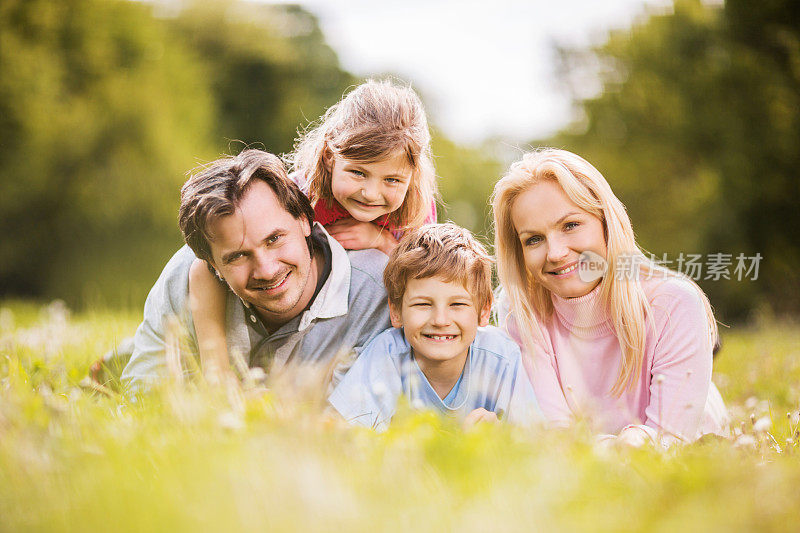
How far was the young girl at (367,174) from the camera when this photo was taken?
4.14 meters

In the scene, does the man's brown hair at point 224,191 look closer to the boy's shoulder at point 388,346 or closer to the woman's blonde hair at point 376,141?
the woman's blonde hair at point 376,141

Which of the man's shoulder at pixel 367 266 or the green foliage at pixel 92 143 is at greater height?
the green foliage at pixel 92 143

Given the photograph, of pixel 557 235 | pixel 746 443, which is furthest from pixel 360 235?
pixel 746 443

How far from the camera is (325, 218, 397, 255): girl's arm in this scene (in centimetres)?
431

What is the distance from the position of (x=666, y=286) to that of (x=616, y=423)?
780 millimetres

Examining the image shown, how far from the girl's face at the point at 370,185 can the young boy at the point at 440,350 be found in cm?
60

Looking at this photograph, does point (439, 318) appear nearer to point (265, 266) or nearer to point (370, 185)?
point (265, 266)

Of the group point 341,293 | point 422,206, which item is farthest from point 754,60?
point 341,293

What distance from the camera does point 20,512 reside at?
1.78m

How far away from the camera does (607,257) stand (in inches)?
144

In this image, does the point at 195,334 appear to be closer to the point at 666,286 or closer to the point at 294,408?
the point at 294,408

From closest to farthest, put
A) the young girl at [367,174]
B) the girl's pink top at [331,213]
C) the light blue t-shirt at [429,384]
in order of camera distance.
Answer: the light blue t-shirt at [429,384], the young girl at [367,174], the girl's pink top at [331,213]

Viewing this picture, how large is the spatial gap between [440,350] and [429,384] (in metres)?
0.21

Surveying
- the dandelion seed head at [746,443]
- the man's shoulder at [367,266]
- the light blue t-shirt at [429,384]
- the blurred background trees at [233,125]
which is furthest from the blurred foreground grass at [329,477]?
the blurred background trees at [233,125]
